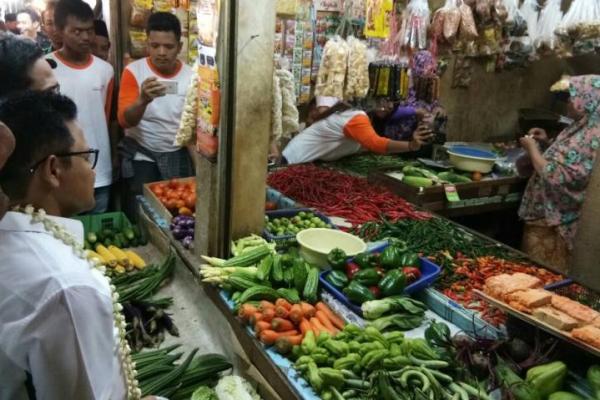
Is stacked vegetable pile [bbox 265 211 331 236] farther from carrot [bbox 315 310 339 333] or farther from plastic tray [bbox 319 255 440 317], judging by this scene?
carrot [bbox 315 310 339 333]

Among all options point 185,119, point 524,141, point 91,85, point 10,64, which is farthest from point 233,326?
point 524,141

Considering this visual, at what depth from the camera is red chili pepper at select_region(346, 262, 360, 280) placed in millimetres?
2961

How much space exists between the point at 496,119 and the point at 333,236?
5728 millimetres

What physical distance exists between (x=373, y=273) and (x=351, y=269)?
17 cm

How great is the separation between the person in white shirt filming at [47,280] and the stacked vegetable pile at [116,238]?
105 inches

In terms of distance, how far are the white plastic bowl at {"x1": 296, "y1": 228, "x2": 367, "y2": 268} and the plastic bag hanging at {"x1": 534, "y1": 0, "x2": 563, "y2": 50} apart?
494 centimetres

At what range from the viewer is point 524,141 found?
4.79m

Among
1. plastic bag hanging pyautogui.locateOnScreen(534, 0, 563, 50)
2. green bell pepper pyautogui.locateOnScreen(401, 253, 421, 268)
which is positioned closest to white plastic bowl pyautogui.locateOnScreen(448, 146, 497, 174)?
plastic bag hanging pyautogui.locateOnScreen(534, 0, 563, 50)

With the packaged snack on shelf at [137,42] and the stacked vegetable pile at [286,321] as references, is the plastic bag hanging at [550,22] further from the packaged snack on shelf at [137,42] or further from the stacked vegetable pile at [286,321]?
the stacked vegetable pile at [286,321]

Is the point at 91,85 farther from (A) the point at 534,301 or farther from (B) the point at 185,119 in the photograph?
(A) the point at 534,301

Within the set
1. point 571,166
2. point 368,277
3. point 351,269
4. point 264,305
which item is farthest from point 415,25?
point 264,305

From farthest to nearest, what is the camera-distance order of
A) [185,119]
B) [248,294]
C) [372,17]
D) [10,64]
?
[372,17] < [185,119] < [248,294] < [10,64]

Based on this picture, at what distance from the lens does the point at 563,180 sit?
14.8ft

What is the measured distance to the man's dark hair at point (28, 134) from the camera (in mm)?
1358
